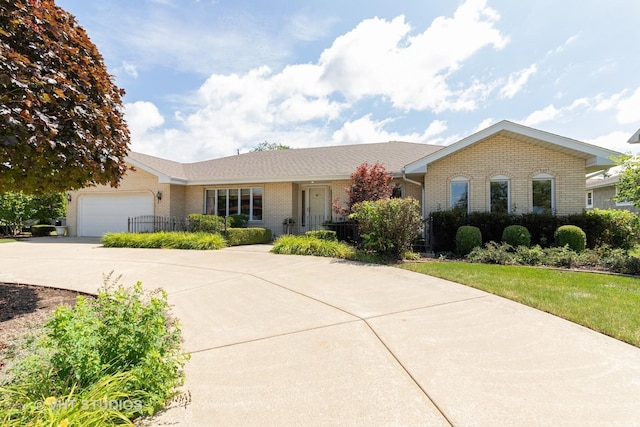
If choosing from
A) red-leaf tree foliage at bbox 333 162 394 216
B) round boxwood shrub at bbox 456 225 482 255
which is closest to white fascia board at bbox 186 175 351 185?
red-leaf tree foliage at bbox 333 162 394 216

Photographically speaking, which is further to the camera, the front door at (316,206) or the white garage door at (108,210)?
the white garage door at (108,210)

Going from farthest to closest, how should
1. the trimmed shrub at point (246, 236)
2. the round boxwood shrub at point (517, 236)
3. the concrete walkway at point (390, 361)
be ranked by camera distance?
1. the trimmed shrub at point (246, 236)
2. the round boxwood shrub at point (517, 236)
3. the concrete walkway at point (390, 361)

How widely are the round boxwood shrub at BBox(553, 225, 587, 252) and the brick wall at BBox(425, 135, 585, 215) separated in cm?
187

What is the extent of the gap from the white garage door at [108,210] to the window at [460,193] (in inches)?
590

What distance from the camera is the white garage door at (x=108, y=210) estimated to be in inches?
653

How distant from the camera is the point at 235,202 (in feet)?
54.7

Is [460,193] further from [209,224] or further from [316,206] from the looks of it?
[209,224]

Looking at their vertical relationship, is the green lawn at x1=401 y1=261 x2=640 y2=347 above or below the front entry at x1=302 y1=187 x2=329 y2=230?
below

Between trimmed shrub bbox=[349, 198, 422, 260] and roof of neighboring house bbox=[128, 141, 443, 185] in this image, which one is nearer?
trimmed shrub bbox=[349, 198, 422, 260]

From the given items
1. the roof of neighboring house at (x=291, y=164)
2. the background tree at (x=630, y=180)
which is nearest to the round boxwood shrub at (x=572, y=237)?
the background tree at (x=630, y=180)

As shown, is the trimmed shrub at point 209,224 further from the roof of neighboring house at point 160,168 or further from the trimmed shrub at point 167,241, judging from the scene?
the roof of neighboring house at point 160,168

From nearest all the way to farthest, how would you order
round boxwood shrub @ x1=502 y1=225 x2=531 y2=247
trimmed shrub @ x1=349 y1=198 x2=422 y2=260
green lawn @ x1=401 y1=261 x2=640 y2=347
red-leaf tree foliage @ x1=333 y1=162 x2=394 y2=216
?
green lawn @ x1=401 y1=261 x2=640 y2=347 < trimmed shrub @ x1=349 y1=198 x2=422 y2=260 < round boxwood shrub @ x1=502 y1=225 x2=531 y2=247 < red-leaf tree foliage @ x1=333 y1=162 x2=394 y2=216

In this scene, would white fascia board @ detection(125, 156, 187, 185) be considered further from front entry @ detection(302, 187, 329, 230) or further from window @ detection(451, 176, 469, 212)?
window @ detection(451, 176, 469, 212)

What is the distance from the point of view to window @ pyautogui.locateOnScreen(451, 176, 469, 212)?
40.0ft
